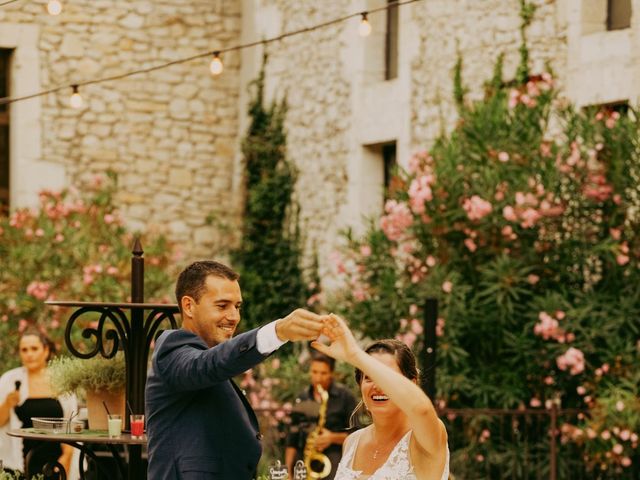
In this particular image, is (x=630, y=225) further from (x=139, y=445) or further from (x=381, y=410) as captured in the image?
(x=381, y=410)

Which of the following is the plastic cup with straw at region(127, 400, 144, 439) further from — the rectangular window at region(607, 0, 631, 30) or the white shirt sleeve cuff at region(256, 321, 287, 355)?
the rectangular window at region(607, 0, 631, 30)

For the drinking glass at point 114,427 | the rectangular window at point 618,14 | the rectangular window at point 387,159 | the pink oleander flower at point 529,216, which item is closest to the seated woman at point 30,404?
the drinking glass at point 114,427

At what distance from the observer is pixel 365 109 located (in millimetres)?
14578

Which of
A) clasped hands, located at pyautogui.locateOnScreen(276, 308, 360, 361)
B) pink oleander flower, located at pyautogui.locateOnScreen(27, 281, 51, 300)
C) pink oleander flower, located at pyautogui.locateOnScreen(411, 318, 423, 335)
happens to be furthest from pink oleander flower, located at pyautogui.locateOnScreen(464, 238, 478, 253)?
clasped hands, located at pyautogui.locateOnScreen(276, 308, 360, 361)

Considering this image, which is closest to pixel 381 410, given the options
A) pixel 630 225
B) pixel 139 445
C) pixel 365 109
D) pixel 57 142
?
pixel 139 445

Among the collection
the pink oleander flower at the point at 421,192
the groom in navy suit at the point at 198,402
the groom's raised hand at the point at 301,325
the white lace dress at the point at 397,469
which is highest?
the pink oleander flower at the point at 421,192

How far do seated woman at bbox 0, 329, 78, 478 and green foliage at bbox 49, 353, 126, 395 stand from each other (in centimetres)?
167

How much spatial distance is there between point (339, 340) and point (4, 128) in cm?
1276

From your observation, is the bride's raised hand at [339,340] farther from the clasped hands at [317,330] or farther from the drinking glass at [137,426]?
the drinking glass at [137,426]

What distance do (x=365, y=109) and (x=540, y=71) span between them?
2.84 m

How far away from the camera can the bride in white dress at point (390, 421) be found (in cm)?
411

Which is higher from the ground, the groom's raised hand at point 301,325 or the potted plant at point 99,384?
the groom's raised hand at point 301,325

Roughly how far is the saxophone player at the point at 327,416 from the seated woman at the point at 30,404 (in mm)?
1837

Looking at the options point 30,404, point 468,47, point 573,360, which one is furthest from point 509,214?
point 30,404
